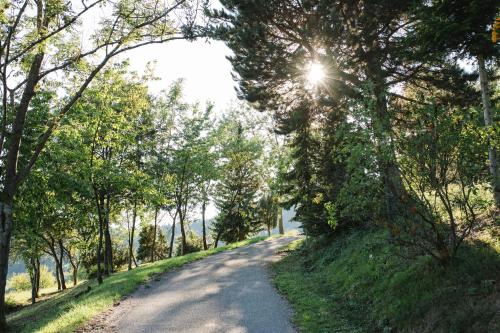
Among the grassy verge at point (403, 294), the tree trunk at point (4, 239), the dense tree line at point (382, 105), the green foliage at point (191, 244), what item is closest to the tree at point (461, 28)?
the dense tree line at point (382, 105)

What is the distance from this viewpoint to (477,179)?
7.24 m

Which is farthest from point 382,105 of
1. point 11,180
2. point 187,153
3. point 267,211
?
point 267,211

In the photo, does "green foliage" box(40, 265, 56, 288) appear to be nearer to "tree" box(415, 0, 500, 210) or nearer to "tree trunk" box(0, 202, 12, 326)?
"tree trunk" box(0, 202, 12, 326)

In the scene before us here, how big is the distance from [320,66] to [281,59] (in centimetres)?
179

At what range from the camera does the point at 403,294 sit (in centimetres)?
838

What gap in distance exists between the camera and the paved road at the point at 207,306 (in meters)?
9.29

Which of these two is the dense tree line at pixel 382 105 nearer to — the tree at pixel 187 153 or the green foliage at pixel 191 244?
the tree at pixel 187 153

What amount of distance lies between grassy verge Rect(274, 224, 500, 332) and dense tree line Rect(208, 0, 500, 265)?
0.54 meters

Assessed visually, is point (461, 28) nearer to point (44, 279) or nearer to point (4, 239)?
point (4, 239)

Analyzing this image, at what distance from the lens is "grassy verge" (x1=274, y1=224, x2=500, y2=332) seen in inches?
254

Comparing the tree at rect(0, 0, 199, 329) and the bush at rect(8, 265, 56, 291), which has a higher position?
the tree at rect(0, 0, 199, 329)

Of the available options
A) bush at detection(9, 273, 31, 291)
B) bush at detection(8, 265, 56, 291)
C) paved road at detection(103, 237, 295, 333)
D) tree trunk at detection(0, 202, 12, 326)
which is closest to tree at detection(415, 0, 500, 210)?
paved road at detection(103, 237, 295, 333)

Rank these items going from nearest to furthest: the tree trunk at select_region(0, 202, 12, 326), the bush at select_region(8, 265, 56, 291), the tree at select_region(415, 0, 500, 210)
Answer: the tree at select_region(415, 0, 500, 210) < the tree trunk at select_region(0, 202, 12, 326) < the bush at select_region(8, 265, 56, 291)

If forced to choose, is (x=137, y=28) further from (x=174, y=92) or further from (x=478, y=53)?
(x=174, y=92)
